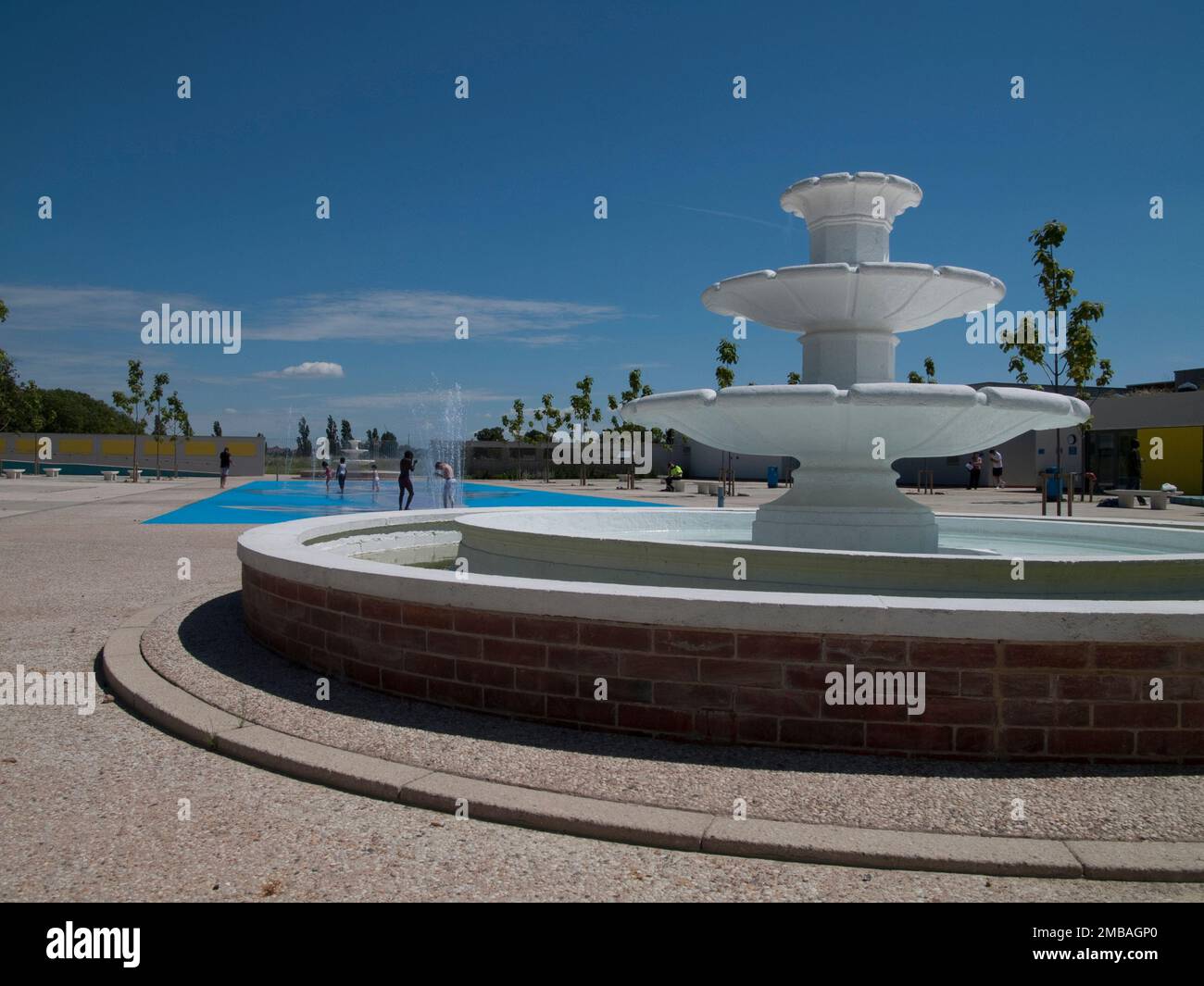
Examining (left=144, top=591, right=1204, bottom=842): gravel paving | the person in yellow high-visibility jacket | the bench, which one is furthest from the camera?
the person in yellow high-visibility jacket

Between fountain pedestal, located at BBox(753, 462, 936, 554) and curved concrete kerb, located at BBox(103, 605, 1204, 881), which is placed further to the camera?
fountain pedestal, located at BBox(753, 462, 936, 554)

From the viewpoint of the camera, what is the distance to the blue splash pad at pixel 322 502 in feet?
73.5

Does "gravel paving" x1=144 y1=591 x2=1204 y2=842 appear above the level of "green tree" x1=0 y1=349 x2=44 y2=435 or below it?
below

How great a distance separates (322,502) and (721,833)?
→ 29.0m

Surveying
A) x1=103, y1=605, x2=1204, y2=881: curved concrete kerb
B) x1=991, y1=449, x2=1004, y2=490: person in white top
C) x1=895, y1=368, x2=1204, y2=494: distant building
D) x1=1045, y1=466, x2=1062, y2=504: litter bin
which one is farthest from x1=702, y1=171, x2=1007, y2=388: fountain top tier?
x1=991, y1=449, x2=1004, y2=490: person in white top

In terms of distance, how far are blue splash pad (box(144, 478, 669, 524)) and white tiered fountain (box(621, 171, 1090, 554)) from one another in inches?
414

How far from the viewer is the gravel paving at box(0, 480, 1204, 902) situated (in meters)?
3.04

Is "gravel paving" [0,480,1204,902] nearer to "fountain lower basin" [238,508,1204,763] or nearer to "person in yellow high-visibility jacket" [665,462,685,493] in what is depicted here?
"fountain lower basin" [238,508,1204,763]
